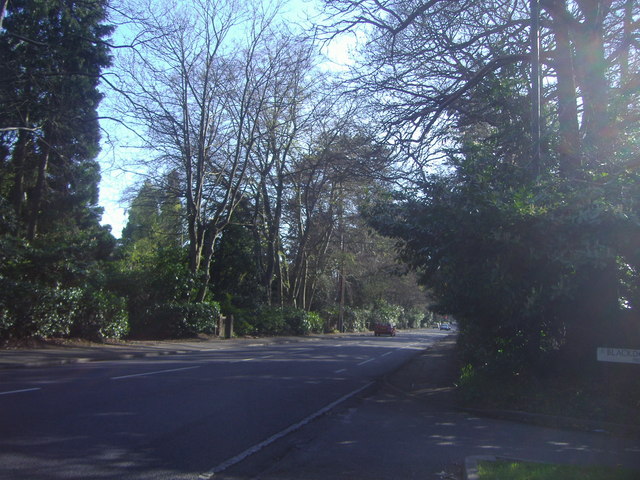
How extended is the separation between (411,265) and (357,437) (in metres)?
5.54

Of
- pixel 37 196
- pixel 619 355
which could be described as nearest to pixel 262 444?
pixel 619 355

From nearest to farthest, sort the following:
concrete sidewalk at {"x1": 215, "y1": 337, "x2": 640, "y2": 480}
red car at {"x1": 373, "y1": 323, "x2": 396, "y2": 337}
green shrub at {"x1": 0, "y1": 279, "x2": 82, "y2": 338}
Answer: concrete sidewalk at {"x1": 215, "y1": 337, "x2": 640, "y2": 480}
green shrub at {"x1": 0, "y1": 279, "x2": 82, "y2": 338}
red car at {"x1": 373, "y1": 323, "x2": 396, "y2": 337}

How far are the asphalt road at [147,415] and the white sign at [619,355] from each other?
16.4ft

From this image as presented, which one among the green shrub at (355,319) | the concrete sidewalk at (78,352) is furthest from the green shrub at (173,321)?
the green shrub at (355,319)

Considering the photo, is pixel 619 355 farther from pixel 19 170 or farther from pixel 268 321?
pixel 268 321

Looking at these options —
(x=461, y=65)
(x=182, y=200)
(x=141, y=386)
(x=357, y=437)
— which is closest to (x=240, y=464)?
(x=357, y=437)

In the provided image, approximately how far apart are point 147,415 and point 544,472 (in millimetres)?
5613

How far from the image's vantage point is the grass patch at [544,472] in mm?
5883

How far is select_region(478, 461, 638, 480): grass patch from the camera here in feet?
19.3

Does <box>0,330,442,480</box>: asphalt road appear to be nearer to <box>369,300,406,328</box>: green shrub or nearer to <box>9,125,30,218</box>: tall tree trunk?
<box>9,125,30,218</box>: tall tree trunk

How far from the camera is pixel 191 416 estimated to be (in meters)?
8.76

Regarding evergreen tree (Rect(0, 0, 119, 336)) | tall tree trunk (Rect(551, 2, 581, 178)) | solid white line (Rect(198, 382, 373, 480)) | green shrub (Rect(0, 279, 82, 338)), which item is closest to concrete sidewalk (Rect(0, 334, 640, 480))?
solid white line (Rect(198, 382, 373, 480))

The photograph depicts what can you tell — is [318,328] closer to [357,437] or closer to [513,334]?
[513,334]

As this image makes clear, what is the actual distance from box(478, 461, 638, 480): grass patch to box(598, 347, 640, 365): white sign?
389cm
